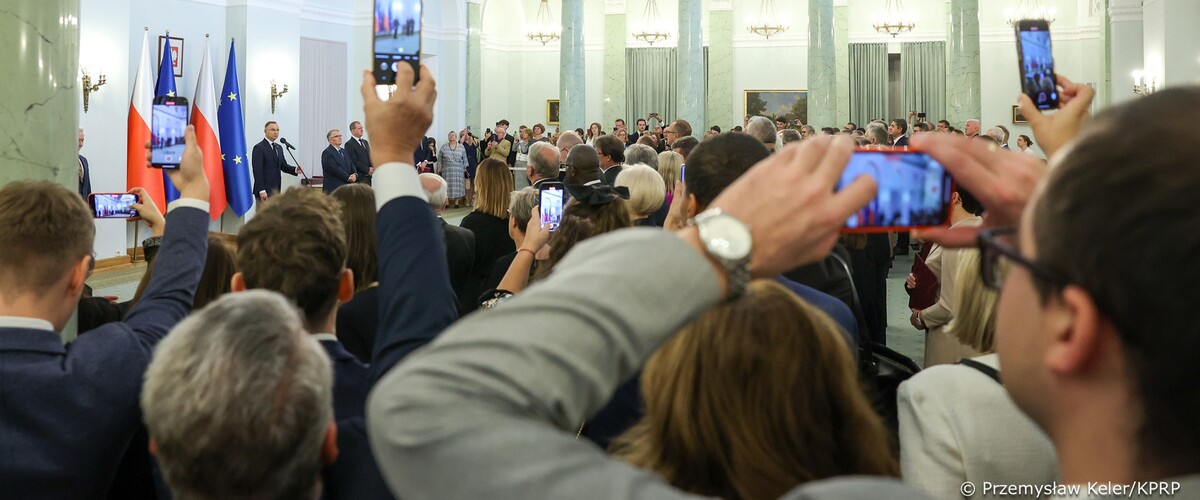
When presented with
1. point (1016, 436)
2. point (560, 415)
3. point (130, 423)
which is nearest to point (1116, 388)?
point (560, 415)

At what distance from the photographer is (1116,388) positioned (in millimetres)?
843

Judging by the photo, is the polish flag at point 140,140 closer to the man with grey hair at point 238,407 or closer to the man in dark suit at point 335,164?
the man in dark suit at point 335,164

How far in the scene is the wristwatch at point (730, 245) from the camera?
896mm

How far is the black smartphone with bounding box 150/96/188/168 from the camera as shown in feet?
11.4

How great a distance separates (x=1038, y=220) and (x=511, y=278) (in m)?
3.43

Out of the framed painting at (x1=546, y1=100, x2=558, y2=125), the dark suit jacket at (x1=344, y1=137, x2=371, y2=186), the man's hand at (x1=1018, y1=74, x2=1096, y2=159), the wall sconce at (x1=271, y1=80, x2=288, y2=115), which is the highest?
the framed painting at (x1=546, y1=100, x2=558, y2=125)

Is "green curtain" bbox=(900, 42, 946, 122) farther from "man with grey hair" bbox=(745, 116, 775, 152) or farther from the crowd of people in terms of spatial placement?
the crowd of people

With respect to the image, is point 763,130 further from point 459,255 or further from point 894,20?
point 894,20

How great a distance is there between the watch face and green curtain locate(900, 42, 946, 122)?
88.8ft

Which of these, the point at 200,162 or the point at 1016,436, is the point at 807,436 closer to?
the point at 1016,436

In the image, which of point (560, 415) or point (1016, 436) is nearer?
point (560, 415)

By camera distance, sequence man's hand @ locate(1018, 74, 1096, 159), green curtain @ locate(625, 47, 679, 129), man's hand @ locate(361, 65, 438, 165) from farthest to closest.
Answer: green curtain @ locate(625, 47, 679, 129) → man's hand @ locate(361, 65, 438, 165) → man's hand @ locate(1018, 74, 1096, 159)

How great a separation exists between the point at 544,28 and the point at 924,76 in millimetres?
9708

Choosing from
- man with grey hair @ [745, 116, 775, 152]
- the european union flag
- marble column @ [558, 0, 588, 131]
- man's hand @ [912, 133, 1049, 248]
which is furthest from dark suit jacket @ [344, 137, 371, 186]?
man's hand @ [912, 133, 1049, 248]
